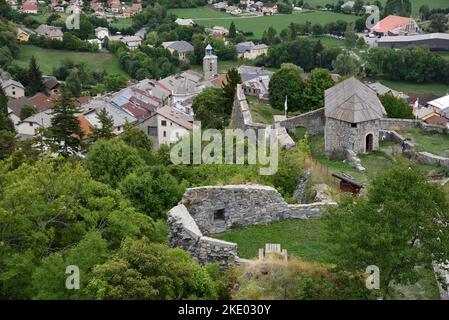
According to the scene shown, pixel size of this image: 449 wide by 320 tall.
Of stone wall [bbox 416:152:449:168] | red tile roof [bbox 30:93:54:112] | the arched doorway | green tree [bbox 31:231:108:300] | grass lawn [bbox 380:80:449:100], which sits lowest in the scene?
grass lawn [bbox 380:80:449:100]

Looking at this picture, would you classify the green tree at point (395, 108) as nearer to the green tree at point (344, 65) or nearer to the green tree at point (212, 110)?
the green tree at point (212, 110)

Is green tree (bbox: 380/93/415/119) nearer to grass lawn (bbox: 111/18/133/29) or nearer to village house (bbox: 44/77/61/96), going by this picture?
village house (bbox: 44/77/61/96)

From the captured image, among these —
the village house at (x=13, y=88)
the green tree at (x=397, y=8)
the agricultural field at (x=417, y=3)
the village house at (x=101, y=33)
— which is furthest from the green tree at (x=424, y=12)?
the village house at (x=13, y=88)

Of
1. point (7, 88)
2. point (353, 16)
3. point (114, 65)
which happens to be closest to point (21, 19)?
point (114, 65)

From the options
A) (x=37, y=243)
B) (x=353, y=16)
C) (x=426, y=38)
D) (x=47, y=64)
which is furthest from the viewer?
(x=353, y=16)

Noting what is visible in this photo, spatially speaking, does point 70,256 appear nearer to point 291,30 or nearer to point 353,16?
point 291,30

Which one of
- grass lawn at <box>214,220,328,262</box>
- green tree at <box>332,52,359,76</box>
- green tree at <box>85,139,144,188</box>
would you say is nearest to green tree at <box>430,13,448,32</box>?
green tree at <box>332,52,359,76</box>
